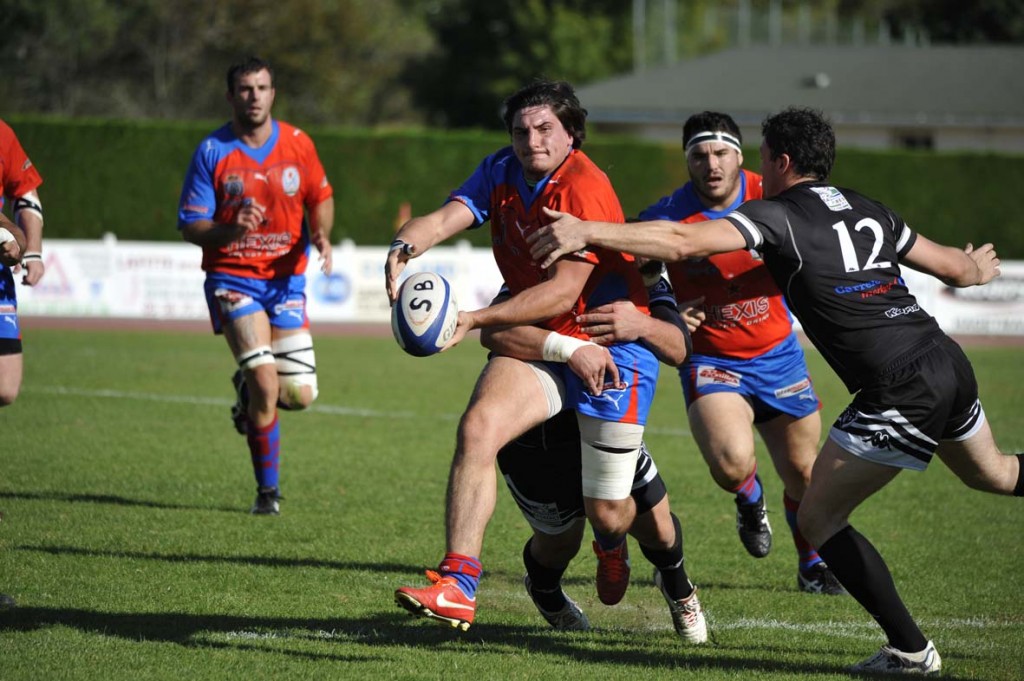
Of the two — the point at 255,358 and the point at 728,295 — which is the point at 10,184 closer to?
the point at 255,358

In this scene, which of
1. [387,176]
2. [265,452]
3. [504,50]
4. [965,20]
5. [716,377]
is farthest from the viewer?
[965,20]

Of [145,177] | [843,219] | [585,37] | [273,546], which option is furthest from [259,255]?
[585,37]

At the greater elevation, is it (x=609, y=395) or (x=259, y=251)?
(x=259, y=251)

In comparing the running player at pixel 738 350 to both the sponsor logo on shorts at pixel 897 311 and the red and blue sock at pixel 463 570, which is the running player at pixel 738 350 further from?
the red and blue sock at pixel 463 570

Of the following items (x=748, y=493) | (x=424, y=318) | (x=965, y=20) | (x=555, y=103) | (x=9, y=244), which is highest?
(x=555, y=103)

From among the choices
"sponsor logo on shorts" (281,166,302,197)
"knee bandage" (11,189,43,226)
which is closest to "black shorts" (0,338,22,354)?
"knee bandage" (11,189,43,226)

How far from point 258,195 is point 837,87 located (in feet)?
119

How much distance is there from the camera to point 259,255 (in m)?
8.39

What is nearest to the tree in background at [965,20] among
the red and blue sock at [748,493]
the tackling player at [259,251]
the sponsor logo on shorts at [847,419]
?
the tackling player at [259,251]

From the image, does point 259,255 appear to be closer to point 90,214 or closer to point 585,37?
point 90,214

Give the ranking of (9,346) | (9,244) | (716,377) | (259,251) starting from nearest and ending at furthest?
(9,244)
(716,377)
(9,346)
(259,251)

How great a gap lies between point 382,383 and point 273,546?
7690 mm

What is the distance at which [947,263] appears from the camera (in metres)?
5.41

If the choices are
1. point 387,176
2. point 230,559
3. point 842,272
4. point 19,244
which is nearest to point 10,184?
point 19,244
